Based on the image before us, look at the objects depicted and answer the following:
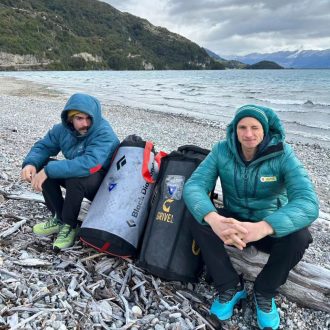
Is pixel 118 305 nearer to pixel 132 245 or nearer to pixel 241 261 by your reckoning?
pixel 132 245

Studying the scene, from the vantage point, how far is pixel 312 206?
3.17 m

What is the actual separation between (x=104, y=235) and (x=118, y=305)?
788mm

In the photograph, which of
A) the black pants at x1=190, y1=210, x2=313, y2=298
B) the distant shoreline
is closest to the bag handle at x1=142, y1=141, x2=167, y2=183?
the black pants at x1=190, y1=210, x2=313, y2=298

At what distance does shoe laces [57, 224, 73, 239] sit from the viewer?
4216mm

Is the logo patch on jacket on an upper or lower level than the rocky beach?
upper

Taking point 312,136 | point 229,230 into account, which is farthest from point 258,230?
point 312,136

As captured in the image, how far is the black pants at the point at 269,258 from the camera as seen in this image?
3.21 meters

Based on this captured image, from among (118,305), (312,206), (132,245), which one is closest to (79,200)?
(132,245)

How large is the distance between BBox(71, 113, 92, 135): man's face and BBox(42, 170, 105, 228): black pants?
0.56m

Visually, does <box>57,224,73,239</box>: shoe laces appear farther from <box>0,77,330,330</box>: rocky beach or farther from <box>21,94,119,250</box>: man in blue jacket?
<box>0,77,330,330</box>: rocky beach

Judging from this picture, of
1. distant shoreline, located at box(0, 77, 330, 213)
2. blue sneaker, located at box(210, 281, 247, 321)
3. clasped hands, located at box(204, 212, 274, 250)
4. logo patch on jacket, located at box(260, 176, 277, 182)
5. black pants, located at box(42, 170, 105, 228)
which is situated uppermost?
logo patch on jacket, located at box(260, 176, 277, 182)

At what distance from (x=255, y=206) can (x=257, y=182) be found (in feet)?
0.89

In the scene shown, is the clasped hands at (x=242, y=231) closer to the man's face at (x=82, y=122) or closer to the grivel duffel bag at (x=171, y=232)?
the grivel duffel bag at (x=171, y=232)

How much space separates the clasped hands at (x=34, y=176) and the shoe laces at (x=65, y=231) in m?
0.53
